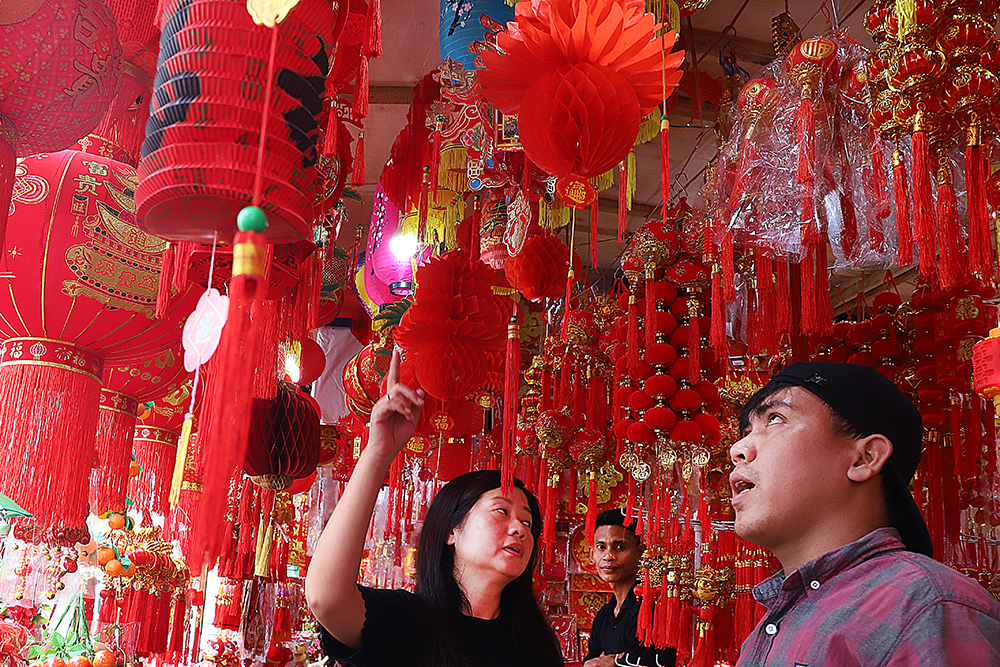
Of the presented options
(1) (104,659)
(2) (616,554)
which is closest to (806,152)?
(2) (616,554)

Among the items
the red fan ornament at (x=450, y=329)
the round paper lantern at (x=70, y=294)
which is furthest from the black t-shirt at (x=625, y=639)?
the round paper lantern at (x=70, y=294)

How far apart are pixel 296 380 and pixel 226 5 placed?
6.54 feet

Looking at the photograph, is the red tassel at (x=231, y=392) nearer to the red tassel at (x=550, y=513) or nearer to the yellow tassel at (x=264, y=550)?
the red tassel at (x=550, y=513)

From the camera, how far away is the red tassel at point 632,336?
2.26 meters

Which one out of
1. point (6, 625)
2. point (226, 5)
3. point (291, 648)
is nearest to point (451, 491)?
point (226, 5)

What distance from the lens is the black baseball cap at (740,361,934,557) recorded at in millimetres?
1005

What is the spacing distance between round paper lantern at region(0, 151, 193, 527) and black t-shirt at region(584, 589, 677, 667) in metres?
1.76

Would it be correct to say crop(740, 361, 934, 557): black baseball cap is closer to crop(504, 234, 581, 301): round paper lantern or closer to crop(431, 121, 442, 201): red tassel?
crop(504, 234, 581, 301): round paper lantern

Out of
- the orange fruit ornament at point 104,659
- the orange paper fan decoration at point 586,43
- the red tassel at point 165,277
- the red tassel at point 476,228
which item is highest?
the red tassel at point 476,228

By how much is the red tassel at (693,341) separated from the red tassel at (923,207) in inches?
38.3

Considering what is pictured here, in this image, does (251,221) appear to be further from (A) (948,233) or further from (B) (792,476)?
(A) (948,233)

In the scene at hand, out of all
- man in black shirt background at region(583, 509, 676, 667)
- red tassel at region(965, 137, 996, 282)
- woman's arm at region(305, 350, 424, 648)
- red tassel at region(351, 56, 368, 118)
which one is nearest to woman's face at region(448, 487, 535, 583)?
woman's arm at region(305, 350, 424, 648)

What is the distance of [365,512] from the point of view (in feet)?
3.93

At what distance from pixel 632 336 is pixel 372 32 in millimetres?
1342
